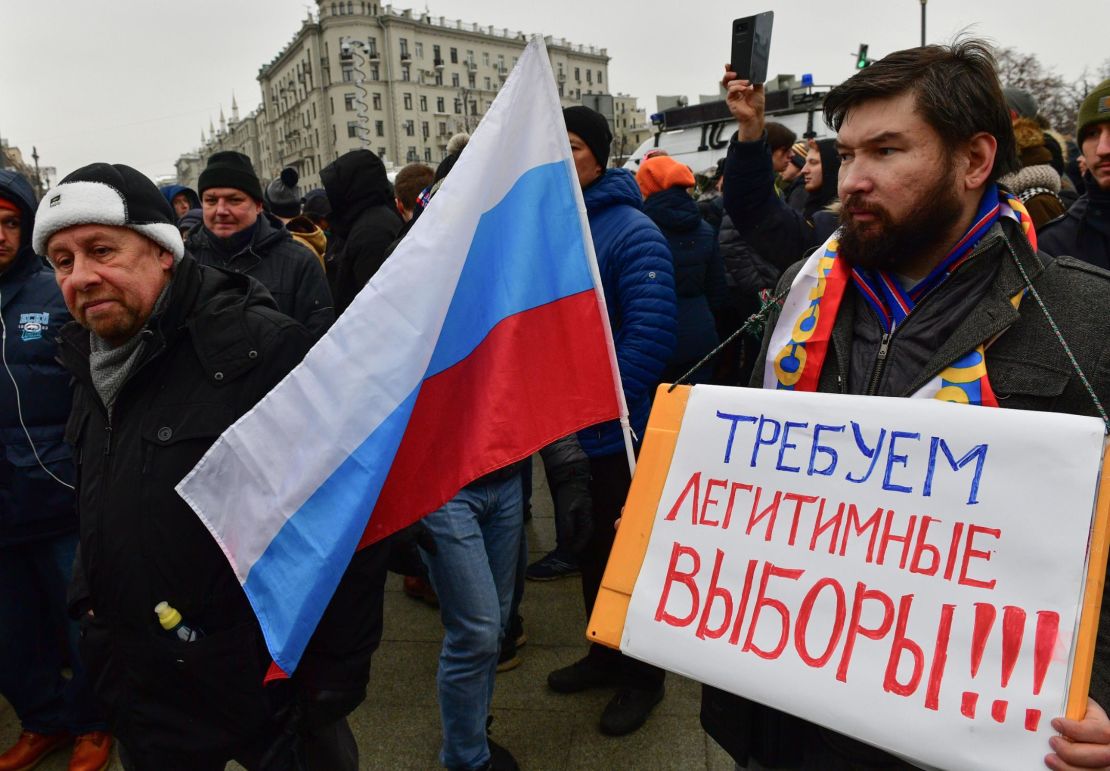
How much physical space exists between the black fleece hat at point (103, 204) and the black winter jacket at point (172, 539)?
0.56 feet

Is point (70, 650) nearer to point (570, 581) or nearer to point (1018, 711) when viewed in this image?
point (570, 581)

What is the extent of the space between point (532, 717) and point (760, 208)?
7.24 ft

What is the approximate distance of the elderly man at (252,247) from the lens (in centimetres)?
395

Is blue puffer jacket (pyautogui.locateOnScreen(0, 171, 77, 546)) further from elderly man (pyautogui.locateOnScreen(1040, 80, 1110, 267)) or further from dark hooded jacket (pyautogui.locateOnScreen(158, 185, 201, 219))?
dark hooded jacket (pyautogui.locateOnScreen(158, 185, 201, 219))

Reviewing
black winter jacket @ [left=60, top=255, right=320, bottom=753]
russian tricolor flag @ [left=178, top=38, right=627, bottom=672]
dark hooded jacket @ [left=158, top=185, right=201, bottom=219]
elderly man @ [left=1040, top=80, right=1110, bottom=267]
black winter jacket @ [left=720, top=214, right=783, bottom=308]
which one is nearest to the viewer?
russian tricolor flag @ [left=178, top=38, right=627, bottom=672]

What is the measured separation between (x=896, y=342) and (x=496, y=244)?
0.97 m

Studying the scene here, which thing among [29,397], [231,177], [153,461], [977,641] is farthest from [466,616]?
[231,177]

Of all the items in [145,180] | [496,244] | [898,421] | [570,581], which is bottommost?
[570,581]

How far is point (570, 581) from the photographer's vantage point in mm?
4410

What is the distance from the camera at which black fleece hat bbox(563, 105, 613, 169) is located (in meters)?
3.07

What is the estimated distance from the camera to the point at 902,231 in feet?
4.86

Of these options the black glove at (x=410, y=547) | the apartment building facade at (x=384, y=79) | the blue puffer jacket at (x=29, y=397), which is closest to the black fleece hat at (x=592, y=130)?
the black glove at (x=410, y=547)

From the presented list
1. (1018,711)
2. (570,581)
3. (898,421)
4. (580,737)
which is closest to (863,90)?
(898,421)

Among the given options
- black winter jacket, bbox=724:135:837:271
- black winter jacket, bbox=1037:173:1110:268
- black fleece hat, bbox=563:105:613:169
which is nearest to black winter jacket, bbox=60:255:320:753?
black winter jacket, bbox=724:135:837:271
